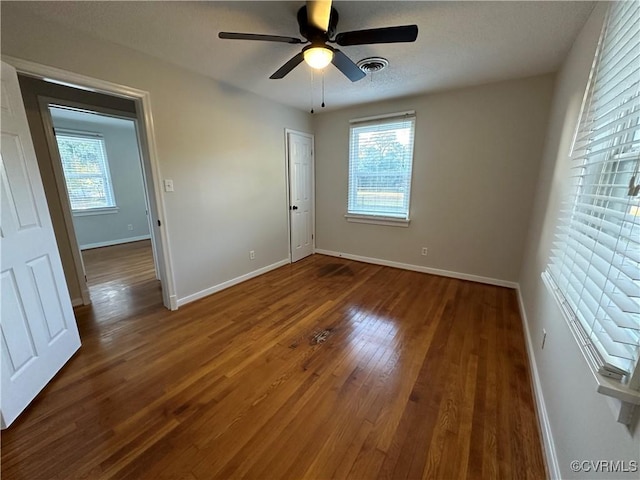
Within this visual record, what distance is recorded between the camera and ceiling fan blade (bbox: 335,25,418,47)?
147 centimetres

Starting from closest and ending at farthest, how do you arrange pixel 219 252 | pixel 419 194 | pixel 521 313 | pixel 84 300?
pixel 521 313, pixel 84 300, pixel 219 252, pixel 419 194

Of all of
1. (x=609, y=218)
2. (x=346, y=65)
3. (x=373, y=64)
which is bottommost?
(x=609, y=218)

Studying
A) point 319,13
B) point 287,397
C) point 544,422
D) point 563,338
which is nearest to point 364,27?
point 319,13

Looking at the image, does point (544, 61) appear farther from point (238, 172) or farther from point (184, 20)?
point (238, 172)

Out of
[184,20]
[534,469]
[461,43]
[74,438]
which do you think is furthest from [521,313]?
[184,20]

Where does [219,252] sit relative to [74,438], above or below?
above

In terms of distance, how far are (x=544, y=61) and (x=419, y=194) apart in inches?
67.9

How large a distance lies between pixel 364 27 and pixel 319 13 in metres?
0.58

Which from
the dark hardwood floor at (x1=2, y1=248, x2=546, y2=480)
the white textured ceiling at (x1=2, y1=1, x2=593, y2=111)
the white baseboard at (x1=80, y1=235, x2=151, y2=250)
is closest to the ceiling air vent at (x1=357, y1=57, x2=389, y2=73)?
the white textured ceiling at (x1=2, y1=1, x2=593, y2=111)

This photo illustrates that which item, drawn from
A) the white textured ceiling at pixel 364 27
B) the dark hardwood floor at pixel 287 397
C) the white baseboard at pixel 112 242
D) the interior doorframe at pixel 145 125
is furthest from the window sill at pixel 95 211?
the white textured ceiling at pixel 364 27

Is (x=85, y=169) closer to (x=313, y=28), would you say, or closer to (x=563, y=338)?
(x=313, y=28)

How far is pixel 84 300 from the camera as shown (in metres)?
2.80

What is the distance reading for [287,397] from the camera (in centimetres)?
161

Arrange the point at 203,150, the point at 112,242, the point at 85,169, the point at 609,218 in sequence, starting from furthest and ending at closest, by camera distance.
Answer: the point at 112,242 → the point at 85,169 → the point at 203,150 → the point at 609,218
